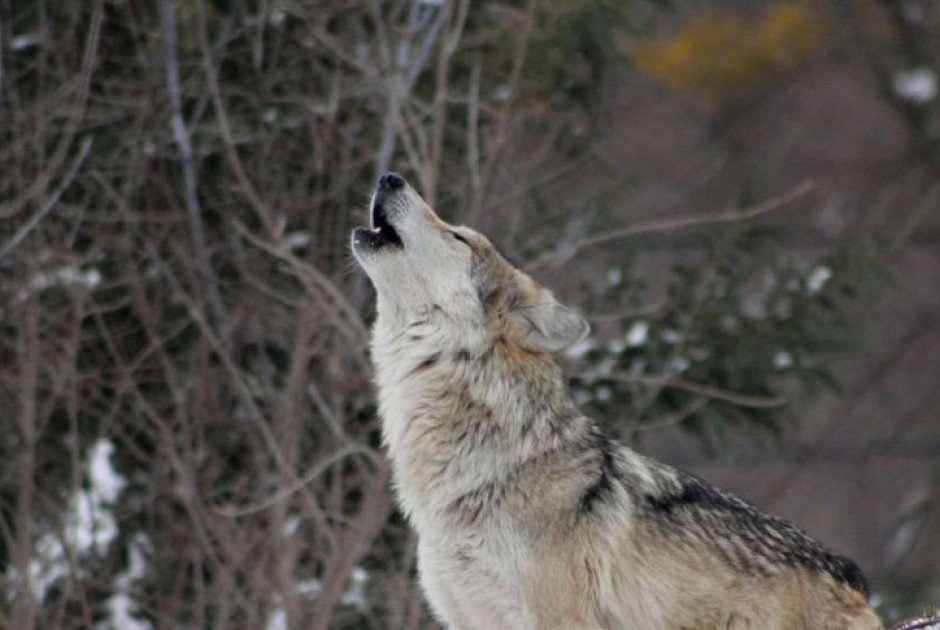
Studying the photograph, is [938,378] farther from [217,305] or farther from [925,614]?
[925,614]

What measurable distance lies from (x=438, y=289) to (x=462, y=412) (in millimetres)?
480

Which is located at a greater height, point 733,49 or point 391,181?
point 733,49

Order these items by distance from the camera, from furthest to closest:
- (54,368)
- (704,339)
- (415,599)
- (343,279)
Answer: (704,339)
(343,279)
(54,368)
(415,599)

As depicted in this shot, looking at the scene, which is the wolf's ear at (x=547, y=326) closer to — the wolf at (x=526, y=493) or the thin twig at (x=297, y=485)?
the wolf at (x=526, y=493)

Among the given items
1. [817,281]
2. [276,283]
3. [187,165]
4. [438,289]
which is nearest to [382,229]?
[438,289]

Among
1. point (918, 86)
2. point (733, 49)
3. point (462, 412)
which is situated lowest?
point (462, 412)

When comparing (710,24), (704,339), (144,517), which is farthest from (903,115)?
(144,517)

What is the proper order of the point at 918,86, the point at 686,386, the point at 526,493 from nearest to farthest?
the point at 526,493 → the point at 686,386 → the point at 918,86

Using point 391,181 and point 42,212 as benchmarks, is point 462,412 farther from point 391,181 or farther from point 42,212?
point 42,212

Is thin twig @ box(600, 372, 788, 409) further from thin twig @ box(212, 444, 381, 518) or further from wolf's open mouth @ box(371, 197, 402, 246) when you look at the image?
wolf's open mouth @ box(371, 197, 402, 246)

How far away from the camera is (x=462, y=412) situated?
5.82 m

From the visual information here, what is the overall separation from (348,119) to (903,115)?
14842 mm

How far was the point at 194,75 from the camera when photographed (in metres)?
9.42

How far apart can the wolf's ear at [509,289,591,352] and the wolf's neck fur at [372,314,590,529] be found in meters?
0.08
